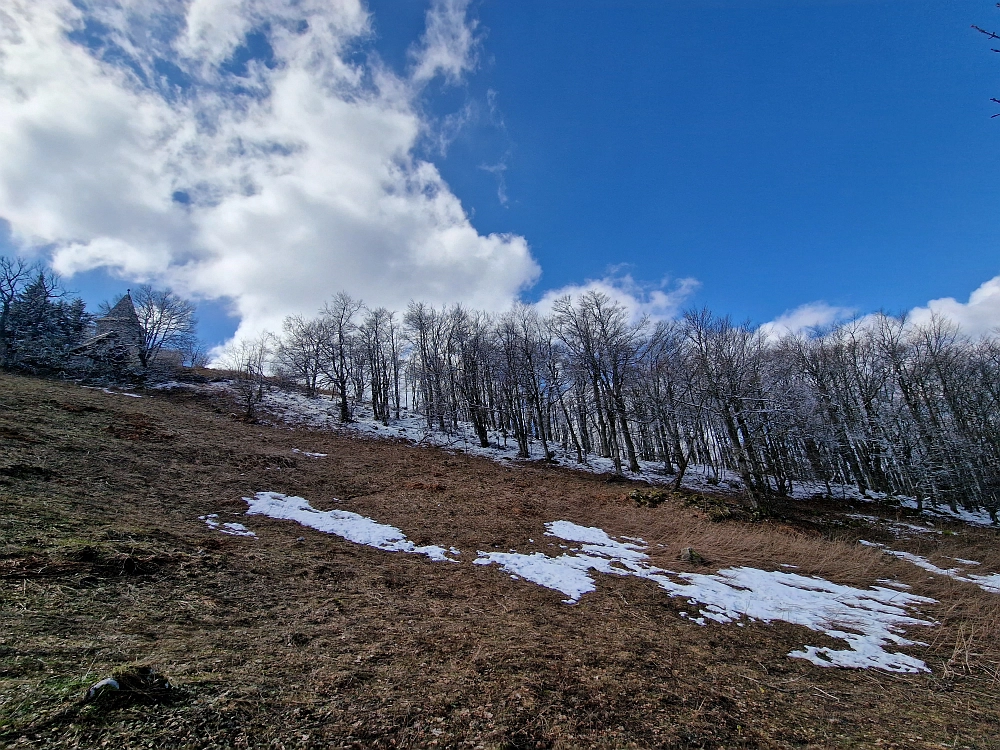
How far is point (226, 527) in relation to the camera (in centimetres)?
794

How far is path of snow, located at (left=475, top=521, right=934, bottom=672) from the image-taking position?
601 cm

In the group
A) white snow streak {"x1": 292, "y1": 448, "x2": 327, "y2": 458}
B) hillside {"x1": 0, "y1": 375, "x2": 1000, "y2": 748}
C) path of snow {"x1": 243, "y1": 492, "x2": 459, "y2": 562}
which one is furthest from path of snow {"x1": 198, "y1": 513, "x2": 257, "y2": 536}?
white snow streak {"x1": 292, "y1": 448, "x2": 327, "y2": 458}

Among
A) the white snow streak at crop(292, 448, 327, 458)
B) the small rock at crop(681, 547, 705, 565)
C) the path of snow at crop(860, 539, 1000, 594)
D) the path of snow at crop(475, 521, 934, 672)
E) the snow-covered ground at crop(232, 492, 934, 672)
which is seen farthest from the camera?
the white snow streak at crop(292, 448, 327, 458)

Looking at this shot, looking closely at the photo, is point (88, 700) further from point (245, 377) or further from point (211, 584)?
point (245, 377)

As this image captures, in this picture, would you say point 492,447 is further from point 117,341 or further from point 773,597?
point 117,341

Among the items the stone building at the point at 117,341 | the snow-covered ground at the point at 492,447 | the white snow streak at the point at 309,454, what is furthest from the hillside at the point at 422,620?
the stone building at the point at 117,341

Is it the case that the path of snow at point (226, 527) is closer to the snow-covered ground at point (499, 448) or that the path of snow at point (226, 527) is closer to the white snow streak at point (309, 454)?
the white snow streak at point (309, 454)

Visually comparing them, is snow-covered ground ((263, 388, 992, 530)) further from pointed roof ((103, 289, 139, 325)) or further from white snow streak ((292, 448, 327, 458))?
pointed roof ((103, 289, 139, 325))

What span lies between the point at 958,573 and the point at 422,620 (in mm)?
16139

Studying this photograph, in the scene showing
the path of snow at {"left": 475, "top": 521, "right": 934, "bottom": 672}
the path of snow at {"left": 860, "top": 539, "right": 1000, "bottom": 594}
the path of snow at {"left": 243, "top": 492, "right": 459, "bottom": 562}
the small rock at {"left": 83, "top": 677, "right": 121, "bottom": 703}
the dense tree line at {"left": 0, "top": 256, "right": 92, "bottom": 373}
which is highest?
the dense tree line at {"left": 0, "top": 256, "right": 92, "bottom": 373}

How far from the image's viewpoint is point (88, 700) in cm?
239

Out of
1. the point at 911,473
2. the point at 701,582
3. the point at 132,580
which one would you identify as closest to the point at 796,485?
the point at 911,473

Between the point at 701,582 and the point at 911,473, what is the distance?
2792 centimetres

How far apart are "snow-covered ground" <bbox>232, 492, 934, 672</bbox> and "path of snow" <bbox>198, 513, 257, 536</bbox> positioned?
112cm
